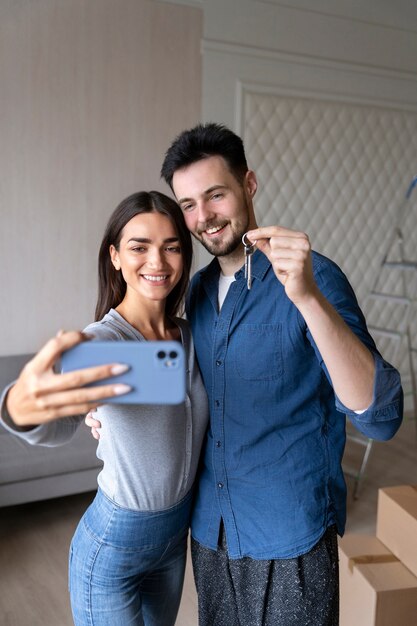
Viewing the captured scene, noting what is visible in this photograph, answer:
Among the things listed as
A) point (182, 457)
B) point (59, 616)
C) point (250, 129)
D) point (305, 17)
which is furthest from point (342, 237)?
point (182, 457)

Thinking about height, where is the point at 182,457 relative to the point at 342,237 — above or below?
below

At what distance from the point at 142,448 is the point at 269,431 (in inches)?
11.5

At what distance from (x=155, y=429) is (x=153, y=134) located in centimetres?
297

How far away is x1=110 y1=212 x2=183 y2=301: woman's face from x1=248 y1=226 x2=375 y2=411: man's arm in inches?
12.0

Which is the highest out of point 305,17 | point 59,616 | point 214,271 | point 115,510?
point 305,17

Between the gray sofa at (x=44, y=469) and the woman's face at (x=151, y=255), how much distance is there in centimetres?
190

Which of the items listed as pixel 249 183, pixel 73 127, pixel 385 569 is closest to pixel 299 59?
pixel 73 127

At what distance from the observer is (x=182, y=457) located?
53.4 inches

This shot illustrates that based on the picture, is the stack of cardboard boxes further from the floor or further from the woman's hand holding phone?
the woman's hand holding phone

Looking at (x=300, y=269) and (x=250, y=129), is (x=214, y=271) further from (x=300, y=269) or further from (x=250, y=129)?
(x=250, y=129)

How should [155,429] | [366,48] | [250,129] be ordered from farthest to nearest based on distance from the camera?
[366,48] → [250,129] → [155,429]

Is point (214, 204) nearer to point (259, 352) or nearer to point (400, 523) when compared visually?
point (259, 352)

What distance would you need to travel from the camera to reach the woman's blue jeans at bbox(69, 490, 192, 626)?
4.29ft

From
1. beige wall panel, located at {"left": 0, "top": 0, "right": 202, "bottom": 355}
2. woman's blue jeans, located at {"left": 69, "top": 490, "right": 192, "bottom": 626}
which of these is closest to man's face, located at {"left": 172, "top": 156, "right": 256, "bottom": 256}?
woman's blue jeans, located at {"left": 69, "top": 490, "right": 192, "bottom": 626}
